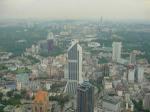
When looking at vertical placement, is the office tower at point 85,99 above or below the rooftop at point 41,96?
above

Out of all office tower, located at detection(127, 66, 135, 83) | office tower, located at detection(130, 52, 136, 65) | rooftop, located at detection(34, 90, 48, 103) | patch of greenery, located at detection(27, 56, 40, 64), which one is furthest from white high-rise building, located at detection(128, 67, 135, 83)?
patch of greenery, located at detection(27, 56, 40, 64)

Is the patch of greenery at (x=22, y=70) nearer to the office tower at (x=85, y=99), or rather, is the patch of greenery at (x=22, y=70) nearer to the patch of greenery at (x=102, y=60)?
the patch of greenery at (x=102, y=60)

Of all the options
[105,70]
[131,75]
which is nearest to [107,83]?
[105,70]

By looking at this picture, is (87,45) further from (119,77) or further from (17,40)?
(17,40)

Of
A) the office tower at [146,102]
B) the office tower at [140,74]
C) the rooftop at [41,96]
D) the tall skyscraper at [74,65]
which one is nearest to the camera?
the rooftop at [41,96]

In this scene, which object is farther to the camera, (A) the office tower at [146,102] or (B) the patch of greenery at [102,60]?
(B) the patch of greenery at [102,60]

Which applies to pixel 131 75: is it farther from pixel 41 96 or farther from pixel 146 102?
pixel 41 96

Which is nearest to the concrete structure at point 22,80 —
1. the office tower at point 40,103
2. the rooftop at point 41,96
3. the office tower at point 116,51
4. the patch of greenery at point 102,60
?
the rooftop at point 41,96
